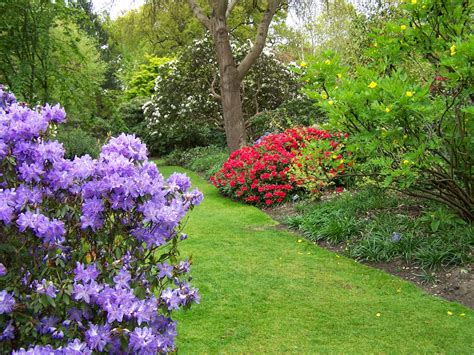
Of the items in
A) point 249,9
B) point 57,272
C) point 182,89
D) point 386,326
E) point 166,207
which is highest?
point 249,9

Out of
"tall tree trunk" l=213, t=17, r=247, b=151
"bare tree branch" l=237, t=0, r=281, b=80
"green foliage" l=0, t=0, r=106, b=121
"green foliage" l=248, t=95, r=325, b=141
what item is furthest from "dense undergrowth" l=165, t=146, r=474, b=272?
"green foliage" l=248, t=95, r=325, b=141

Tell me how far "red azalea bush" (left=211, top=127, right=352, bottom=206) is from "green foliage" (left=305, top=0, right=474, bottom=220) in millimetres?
3283

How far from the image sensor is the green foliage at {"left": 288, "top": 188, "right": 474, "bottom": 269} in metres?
4.76

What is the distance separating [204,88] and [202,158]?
8.89 ft

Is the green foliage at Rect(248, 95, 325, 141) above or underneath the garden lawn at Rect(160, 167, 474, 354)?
above

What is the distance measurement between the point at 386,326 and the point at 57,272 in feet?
8.86

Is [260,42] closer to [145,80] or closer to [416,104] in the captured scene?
[416,104]

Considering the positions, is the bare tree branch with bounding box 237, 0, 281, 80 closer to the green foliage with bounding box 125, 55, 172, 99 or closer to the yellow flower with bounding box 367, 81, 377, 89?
the yellow flower with bounding box 367, 81, 377, 89

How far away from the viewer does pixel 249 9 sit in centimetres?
1531

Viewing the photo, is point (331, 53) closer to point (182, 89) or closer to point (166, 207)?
point (166, 207)

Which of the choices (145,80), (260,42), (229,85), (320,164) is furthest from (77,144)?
(145,80)

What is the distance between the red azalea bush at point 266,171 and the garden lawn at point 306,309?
8.17 feet

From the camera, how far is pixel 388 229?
5441 millimetres

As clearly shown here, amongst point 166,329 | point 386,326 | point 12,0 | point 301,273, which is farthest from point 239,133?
point 166,329
